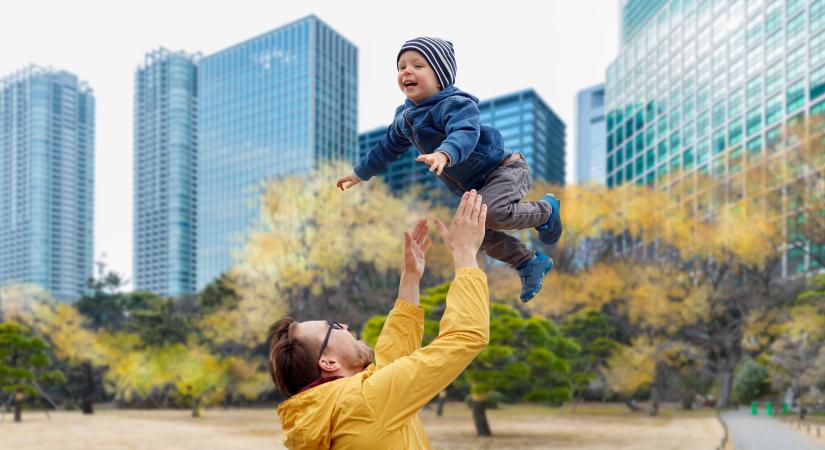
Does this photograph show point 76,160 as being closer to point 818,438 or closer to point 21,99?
point 21,99

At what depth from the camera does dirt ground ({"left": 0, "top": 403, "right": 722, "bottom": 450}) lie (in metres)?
16.2

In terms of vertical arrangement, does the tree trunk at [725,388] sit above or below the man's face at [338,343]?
below

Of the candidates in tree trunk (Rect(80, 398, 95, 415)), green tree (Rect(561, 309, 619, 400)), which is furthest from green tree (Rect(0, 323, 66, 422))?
green tree (Rect(561, 309, 619, 400))

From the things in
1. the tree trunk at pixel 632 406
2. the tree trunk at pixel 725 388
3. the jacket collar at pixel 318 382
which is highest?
the jacket collar at pixel 318 382

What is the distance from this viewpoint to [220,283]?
31.0m

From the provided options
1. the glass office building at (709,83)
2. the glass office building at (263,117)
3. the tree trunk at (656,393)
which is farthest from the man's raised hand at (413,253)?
the glass office building at (263,117)

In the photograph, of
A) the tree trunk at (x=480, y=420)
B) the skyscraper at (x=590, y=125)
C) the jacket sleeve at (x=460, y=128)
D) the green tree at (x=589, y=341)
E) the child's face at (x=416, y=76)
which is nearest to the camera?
the jacket sleeve at (x=460, y=128)

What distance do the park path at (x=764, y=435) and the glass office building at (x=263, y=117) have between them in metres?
52.3

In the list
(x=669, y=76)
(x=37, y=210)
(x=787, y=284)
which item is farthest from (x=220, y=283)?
(x=37, y=210)

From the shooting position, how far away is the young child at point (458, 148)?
2152mm

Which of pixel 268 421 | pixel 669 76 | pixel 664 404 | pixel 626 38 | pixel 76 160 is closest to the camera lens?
pixel 268 421

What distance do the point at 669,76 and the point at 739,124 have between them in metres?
10.6

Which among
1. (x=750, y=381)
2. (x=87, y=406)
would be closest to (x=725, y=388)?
(x=750, y=381)

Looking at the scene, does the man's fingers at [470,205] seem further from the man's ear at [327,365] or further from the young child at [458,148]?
the man's ear at [327,365]
